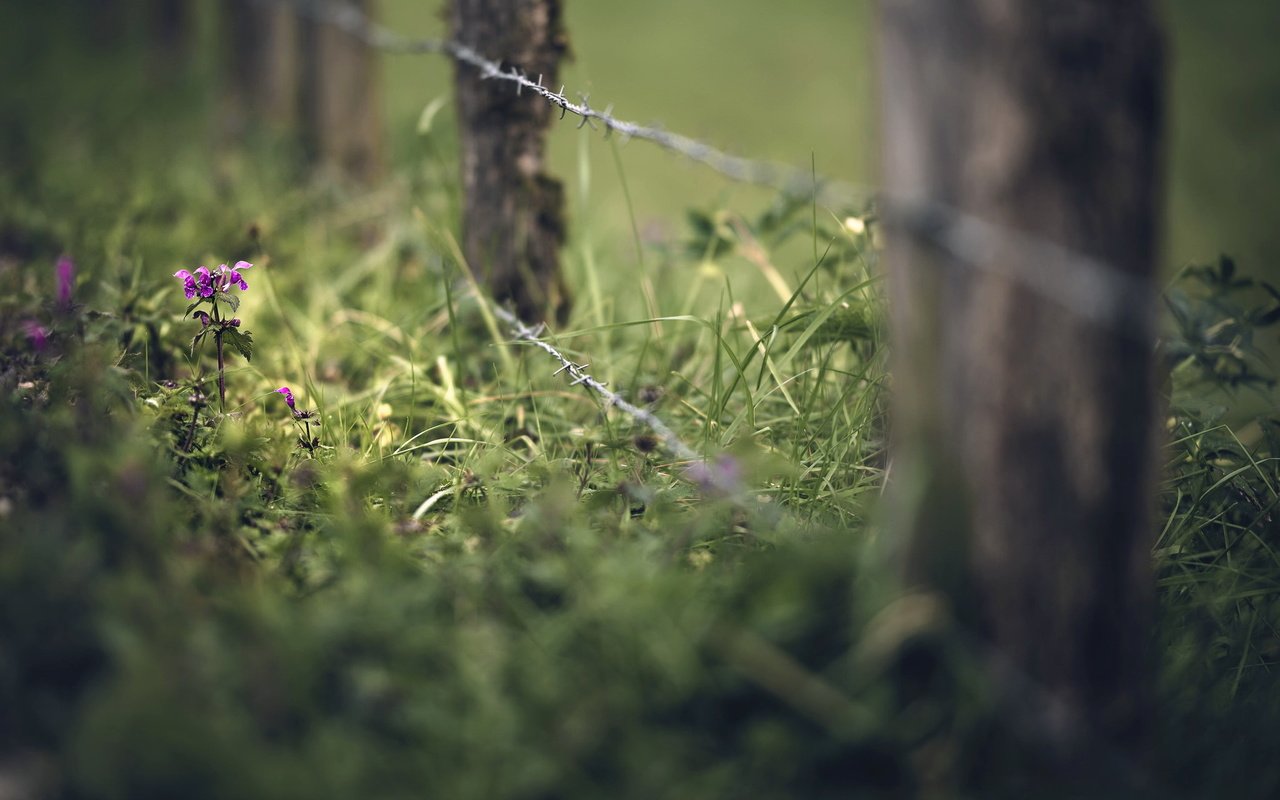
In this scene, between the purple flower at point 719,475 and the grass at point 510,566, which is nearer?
the grass at point 510,566

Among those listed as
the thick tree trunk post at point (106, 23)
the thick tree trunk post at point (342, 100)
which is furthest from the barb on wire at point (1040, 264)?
the thick tree trunk post at point (106, 23)

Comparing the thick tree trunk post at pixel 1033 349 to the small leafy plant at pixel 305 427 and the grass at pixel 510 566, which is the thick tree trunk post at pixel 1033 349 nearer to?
the grass at pixel 510 566

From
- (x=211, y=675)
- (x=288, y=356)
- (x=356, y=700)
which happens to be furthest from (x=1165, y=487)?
(x=288, y=356)

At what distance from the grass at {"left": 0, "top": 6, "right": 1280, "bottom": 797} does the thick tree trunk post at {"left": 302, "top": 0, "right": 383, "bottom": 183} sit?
4.09 feet

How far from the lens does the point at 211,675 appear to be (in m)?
1.15

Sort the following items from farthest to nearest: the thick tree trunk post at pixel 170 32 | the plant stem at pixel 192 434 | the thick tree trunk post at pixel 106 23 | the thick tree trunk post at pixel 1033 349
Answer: the thick tree trunk post at pixel 106 23 → the thick tree trunk post at pixel 170 32 → the plant stem at pixel 192 434 → the thick tree trunk post at pixel 1033 349

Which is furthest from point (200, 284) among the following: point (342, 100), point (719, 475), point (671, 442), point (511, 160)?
point (342, 100)

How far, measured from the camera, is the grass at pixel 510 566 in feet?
3.70

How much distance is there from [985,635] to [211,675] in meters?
0.90

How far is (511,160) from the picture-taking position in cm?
228

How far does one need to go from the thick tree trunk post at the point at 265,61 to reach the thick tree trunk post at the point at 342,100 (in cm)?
27

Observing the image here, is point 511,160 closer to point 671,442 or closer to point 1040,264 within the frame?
point 671,442

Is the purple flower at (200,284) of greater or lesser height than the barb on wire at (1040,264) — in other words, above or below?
below

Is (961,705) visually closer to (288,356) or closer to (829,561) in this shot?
(829,561)
